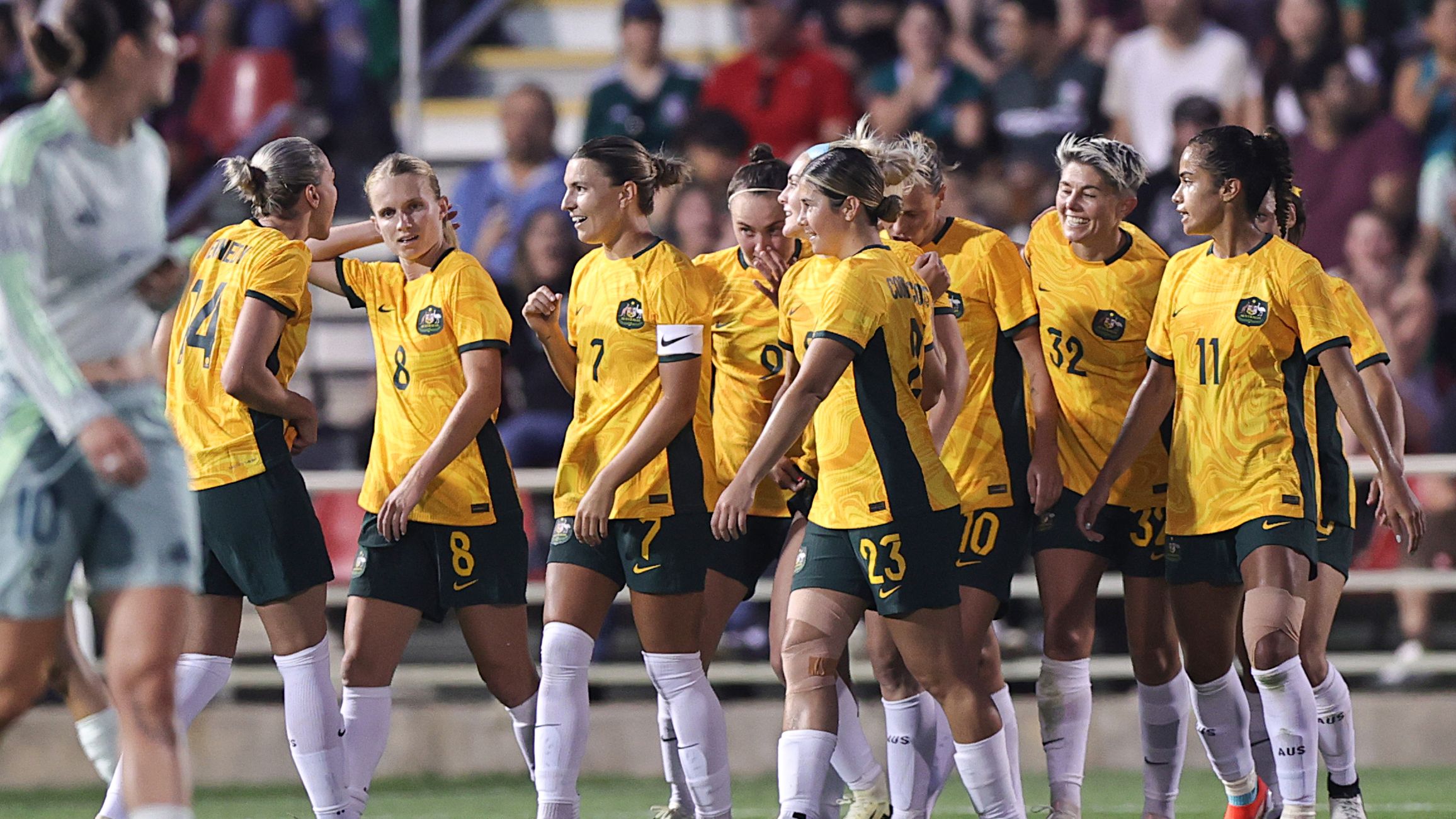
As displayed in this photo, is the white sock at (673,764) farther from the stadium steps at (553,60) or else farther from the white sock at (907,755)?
the stadium steps at (553,60)

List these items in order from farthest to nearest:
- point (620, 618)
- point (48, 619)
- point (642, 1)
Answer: point (642, 1), point (620, 618), point (48, 619)

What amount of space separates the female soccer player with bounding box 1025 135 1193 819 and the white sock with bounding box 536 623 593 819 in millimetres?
1667

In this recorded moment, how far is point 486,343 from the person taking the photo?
19.8 feet

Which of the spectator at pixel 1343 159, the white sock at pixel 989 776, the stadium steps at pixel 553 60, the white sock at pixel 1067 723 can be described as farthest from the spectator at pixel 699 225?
the white sock at pixel 989 776

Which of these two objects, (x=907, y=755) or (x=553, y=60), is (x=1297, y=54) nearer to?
(x=553, y=60)

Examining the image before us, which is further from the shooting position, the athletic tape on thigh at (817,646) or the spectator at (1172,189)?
the spectator at (1172,189)

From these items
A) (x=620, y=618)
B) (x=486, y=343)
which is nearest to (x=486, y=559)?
(x=486, y=343)

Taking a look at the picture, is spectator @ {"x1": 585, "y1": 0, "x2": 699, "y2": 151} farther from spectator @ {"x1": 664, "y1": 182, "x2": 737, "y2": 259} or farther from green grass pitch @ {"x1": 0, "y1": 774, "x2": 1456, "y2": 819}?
green grass pitch @ {"x1": 0, "y1": 774, "x2": 1456, "y2": 819}

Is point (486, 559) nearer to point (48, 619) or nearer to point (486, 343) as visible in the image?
point (486, 343)

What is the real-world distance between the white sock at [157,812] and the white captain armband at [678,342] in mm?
2430

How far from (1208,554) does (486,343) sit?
7.80 ft

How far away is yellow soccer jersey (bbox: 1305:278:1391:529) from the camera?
239 inches

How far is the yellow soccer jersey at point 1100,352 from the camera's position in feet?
21.5

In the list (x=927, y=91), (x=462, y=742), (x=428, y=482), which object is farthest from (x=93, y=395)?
(x=927, y=91)
